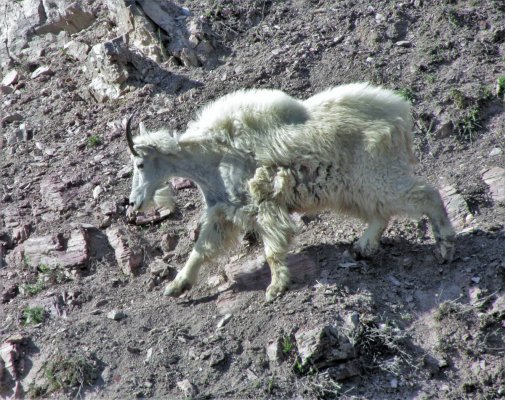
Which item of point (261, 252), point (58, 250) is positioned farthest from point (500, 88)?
point (58, 250)

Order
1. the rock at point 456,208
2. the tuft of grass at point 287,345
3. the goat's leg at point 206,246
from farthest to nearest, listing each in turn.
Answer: the rock at point 456,208
the goat's leg at point 206,246
the tuft of grass at point 287,345

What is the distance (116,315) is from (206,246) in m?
1.20

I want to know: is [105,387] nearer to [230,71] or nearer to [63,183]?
[63,183]

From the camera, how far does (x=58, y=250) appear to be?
29.8 ft

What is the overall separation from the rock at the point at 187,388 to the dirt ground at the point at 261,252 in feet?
0.18

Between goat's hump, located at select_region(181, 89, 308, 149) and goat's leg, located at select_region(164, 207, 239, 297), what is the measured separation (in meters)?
0.81

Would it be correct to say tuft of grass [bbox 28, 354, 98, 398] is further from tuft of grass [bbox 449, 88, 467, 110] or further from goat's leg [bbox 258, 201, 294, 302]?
tuft of grass [bbox 449, 88, 467, 110]

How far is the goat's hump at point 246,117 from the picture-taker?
790 cm

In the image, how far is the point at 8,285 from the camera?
891 centimetres

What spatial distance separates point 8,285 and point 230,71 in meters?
4.56

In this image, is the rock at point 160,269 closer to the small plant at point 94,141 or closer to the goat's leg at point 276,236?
the goat's leg at point 276,236

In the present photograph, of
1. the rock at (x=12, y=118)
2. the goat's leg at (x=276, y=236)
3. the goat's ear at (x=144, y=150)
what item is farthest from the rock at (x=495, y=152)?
the rock at (x=12, y=118)

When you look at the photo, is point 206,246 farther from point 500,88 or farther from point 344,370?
point 500,88

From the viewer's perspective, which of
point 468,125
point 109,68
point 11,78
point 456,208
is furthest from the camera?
point 11,78
